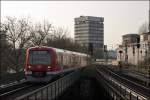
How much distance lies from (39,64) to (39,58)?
57 centimetres

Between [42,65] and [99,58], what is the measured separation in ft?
453

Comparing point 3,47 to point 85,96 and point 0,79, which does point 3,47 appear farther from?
point 0,79

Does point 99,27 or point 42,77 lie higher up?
point 99,27

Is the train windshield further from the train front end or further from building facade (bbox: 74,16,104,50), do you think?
building facade (bbox: 74,16,104,50)

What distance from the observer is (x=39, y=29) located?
2591 inches

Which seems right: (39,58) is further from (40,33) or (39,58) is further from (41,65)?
(40,33)

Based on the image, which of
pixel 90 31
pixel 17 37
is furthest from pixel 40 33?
pixel 90 31

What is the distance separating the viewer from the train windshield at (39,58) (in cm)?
2842

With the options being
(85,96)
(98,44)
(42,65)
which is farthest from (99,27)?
(42,65)

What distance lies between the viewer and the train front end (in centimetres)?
2784

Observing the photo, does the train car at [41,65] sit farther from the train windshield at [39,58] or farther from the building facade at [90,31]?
the building facade at [90,31]

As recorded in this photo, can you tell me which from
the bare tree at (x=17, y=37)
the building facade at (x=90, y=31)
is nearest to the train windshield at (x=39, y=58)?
the bare tree at (x=17, y=37)

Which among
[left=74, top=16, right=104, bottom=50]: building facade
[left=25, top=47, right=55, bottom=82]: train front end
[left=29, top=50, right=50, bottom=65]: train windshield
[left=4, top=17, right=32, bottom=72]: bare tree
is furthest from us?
[left=74, top=16, right=104, bottom=50]: building facade

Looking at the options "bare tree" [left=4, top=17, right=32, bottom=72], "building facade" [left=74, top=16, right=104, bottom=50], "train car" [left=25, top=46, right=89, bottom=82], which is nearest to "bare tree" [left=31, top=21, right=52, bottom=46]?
"bare tree" [left=4, top=17, right=32, bottom=72]
